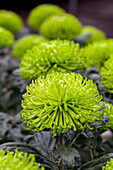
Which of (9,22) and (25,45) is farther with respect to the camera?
(9,22)

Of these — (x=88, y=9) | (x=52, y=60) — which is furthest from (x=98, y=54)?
(x=88, y=9)

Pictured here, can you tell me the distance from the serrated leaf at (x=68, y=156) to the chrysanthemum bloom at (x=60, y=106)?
8cm

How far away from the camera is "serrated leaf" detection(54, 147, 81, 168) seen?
624mm

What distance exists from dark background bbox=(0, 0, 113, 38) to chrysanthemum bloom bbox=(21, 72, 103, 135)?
3.32 m

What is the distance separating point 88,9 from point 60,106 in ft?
12.8

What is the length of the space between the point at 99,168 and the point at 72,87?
0.93 feet

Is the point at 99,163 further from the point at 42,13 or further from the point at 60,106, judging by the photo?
the point at 42,13

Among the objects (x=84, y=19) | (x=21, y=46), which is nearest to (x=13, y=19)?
(x=21, y=46)

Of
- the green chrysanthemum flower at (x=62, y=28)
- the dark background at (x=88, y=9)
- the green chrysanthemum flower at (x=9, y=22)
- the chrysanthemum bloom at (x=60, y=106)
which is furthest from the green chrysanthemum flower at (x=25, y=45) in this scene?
the dark background at (x=88, y=9)

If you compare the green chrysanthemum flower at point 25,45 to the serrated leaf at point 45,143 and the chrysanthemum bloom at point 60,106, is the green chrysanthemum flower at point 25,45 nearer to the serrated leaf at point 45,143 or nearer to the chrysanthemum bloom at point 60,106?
the serrated leaf at point 45,143

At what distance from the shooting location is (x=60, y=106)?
0.62 m

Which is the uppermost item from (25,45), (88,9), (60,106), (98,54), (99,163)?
(88,9)

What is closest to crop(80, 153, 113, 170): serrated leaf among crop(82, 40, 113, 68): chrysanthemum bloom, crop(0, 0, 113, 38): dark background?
crop(82, 40, 113, 68): chrysanthemum bloom

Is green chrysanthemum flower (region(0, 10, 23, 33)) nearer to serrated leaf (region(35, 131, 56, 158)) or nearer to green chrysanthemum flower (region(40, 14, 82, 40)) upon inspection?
green chrysanthemum flower (region(40, 14, 82, 40))
